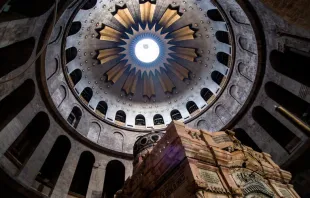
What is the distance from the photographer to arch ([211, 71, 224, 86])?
19523 mm

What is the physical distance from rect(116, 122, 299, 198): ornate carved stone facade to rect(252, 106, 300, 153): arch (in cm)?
650

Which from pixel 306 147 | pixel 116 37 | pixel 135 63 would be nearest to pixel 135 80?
pixel 135 63

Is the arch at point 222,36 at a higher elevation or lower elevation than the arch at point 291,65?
higher

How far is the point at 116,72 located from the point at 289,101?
15489 mm

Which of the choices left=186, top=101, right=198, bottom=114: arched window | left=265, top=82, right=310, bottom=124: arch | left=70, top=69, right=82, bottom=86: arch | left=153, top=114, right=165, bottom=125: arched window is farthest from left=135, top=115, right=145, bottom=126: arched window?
left=265, top=82, right=310, bottom=124: arch

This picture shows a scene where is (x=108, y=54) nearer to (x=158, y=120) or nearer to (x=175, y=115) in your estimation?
(x=158, y=120)

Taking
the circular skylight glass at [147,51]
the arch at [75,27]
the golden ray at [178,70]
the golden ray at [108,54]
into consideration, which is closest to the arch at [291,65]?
the golden ray at [178,70]

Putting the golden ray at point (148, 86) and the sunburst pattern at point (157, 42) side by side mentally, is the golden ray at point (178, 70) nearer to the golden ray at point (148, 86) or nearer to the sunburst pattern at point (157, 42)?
the sunburst pattern at point (157, 42)

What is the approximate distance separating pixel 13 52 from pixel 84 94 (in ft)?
27.7

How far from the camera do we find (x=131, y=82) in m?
23.5

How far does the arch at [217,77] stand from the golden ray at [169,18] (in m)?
6.04

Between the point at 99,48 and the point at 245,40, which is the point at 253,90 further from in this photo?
the point at 99,48

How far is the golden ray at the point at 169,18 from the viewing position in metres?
19.5

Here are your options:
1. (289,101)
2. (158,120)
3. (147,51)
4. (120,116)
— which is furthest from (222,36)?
(120,116)
